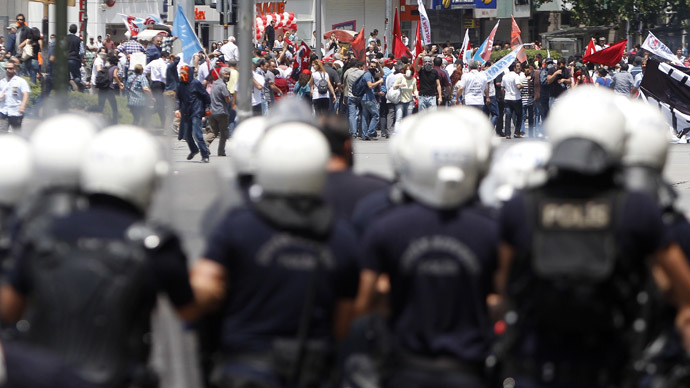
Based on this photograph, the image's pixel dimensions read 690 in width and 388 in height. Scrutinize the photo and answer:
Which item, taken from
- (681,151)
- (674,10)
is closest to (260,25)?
(681,151)

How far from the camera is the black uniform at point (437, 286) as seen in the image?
3779 mm

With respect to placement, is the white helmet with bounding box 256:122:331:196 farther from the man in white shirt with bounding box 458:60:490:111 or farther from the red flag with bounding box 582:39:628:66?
the red flag with bounding box 582:39:628:66

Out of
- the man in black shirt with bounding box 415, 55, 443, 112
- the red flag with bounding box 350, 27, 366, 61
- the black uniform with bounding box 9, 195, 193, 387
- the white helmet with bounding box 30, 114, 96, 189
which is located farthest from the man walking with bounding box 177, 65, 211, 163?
the black uniform with bounding box 9, 195, 193, 387

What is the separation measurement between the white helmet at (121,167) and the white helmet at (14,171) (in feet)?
2.53

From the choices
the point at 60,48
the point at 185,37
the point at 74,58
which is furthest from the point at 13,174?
the point at 74,58

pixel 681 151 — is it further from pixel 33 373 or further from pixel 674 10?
pixel 674 10

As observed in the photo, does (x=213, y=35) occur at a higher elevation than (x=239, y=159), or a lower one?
higher

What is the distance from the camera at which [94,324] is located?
345 centimetres

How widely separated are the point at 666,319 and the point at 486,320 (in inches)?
41.3

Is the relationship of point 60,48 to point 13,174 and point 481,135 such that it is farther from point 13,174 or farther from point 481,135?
point 481,135

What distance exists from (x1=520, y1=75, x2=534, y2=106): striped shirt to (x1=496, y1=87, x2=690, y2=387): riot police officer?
2288 centimetres

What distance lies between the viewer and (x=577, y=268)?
3.66 metres

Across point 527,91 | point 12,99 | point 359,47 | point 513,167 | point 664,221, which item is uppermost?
point 359,47

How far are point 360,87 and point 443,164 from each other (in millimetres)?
21350
